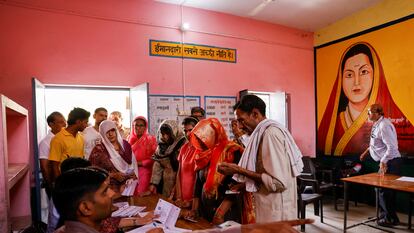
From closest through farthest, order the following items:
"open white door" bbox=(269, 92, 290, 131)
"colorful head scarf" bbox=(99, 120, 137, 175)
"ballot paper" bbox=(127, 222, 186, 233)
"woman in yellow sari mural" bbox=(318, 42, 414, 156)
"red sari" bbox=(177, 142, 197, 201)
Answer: "ballot paper" bbox=(127, 222, 186, 233)
"red sari" bbox=(177, 142, 197, 201)
"colorful head scarf" bbox=(99, 120, 137, 175)
"woman in yellow sari mural" bbox=(318, 42, 414, 156)
"open white door" bbox=(269, 92, 290, 131)

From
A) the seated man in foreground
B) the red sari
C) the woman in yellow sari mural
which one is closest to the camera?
the seated man in foreground

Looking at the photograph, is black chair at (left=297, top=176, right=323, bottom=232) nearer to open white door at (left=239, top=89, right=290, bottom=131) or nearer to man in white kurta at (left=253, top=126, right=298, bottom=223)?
open white door at (left=239, top=89, right=290, bottom=131)

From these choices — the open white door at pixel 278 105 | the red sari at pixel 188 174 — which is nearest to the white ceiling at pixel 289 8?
the open white door at pixel 278 105

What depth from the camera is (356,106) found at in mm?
4930

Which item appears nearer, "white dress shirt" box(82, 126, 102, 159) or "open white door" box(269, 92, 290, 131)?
"white dress shirt" box(82, 126, 102, 159)

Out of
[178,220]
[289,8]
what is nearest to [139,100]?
[178,220]

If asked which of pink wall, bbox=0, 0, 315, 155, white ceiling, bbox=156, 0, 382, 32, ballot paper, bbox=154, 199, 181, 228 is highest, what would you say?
white ceiling, bbox=156, 0, 382, 32

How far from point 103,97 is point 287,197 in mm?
3937

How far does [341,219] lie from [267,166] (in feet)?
10.4

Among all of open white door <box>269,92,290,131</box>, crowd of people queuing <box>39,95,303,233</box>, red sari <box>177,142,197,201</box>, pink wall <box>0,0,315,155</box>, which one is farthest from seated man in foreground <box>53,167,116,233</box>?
open white door <box>269,92,290,131</box>

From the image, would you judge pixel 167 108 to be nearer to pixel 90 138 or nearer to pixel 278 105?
pixel 90 138

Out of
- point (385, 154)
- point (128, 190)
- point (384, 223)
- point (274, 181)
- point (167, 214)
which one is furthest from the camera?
point (385, 154)

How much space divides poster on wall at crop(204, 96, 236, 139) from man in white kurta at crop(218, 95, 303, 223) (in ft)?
10.1

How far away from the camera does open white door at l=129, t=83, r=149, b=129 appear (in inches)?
143
